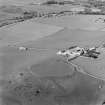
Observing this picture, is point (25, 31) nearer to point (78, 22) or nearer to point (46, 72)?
point (78, 22)

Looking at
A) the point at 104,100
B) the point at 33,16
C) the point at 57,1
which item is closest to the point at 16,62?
the point at 104,100

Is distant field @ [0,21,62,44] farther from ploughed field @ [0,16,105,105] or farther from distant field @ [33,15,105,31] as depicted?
distant field @ [33,15,105,31]

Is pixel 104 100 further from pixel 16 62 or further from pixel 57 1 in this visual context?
pixel 57 1

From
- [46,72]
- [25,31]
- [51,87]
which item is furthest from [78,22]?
[51,87]

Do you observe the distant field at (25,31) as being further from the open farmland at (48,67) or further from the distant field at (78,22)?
the distant field at (78,22)

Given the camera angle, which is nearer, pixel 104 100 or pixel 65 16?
pixel 104 100

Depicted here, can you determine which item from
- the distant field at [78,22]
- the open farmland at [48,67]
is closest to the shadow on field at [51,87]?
the open farmland at [48,67]

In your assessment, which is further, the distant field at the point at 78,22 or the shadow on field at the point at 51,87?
the distant field at the point at 78,22

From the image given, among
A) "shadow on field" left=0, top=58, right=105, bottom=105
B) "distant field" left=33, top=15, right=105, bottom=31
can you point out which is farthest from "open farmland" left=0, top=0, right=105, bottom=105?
"distant field" left=33, top=15, right=105, bottom=31
